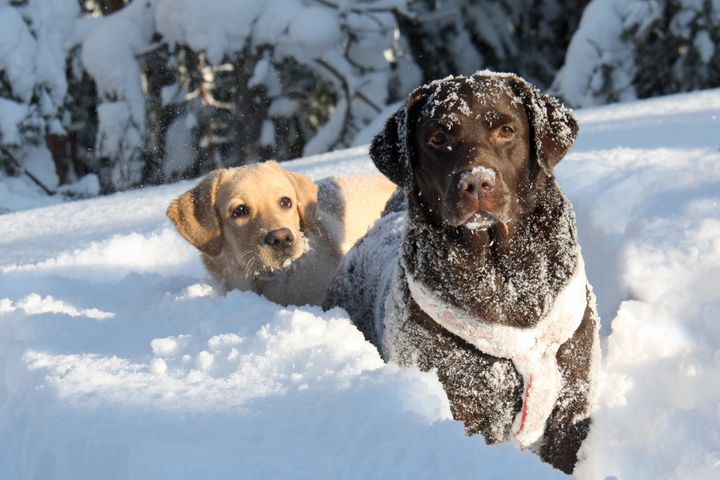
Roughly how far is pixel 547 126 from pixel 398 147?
555mm

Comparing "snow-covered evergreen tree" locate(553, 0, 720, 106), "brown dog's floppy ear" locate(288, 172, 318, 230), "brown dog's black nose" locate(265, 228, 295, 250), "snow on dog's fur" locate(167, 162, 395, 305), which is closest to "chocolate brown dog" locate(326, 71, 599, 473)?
"brown dog's black nose" locate(265, 228, 295, 250)

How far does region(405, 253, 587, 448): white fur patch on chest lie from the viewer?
3.39m

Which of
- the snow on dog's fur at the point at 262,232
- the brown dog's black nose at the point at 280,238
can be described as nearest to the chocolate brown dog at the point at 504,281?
the brown dog's black nose at the point at 280,238

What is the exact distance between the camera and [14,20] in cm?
1416

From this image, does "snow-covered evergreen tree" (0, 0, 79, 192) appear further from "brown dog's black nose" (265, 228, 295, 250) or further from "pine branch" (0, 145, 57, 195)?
"brown dog's black nose" (265, 228, 295, 250)

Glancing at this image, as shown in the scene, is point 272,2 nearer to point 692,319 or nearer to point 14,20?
point 14,20

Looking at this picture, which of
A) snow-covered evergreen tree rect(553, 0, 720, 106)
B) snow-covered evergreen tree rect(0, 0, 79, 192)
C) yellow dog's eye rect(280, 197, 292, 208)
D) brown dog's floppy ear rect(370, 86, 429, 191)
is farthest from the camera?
snow-covered evergreen tree rect(0, 0, 79, 192)

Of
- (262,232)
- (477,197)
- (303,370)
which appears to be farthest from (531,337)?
(262,232)

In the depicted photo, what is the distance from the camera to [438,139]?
343 cm

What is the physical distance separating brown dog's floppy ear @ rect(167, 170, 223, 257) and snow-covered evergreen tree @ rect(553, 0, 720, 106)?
8.00 m

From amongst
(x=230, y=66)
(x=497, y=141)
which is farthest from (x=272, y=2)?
(x=497, y=141)

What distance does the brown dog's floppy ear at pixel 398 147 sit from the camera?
11.8 ft

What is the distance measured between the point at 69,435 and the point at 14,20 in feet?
41.2

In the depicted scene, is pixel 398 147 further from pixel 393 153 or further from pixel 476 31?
pixel 476 31
